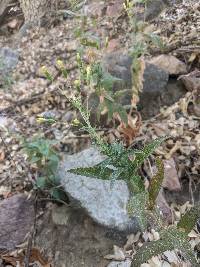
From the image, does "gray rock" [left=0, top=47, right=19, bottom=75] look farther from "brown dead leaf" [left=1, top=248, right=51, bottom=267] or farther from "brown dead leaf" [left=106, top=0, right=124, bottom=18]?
"brown dead leaf" [left=1, top=248, right=51, bottom=267]

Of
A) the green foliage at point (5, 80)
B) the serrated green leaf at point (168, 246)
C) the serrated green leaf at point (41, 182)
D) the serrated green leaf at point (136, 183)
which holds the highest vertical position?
the serrated green leaf at point (136, 183)

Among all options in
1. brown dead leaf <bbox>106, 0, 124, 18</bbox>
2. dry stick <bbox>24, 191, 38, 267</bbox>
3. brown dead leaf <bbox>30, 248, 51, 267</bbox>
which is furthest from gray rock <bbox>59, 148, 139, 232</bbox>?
brown dead leaf <bbox>106, 0, 124, 18</bbox>

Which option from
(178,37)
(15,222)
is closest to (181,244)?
(15,222)

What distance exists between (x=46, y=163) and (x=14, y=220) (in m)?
0.40

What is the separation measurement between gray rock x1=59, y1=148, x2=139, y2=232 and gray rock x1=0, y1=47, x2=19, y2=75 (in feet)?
5.59

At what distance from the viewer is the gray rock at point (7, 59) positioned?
14.1 feet

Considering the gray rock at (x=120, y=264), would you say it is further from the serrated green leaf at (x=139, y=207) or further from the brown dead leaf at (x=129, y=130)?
the brown dead leaf at (x=129, y=130)

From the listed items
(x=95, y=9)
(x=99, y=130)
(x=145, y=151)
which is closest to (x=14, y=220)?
(x=99, y=130)

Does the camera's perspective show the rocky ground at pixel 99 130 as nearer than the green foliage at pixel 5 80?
Yes

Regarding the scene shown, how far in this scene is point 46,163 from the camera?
292 cm

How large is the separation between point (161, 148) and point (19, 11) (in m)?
3.00

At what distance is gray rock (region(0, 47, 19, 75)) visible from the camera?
4.30 m

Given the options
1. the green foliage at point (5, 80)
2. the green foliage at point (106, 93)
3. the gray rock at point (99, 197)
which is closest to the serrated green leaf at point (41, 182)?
the gray rock at point (99, 197)

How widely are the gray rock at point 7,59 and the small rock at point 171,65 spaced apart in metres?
1.50
